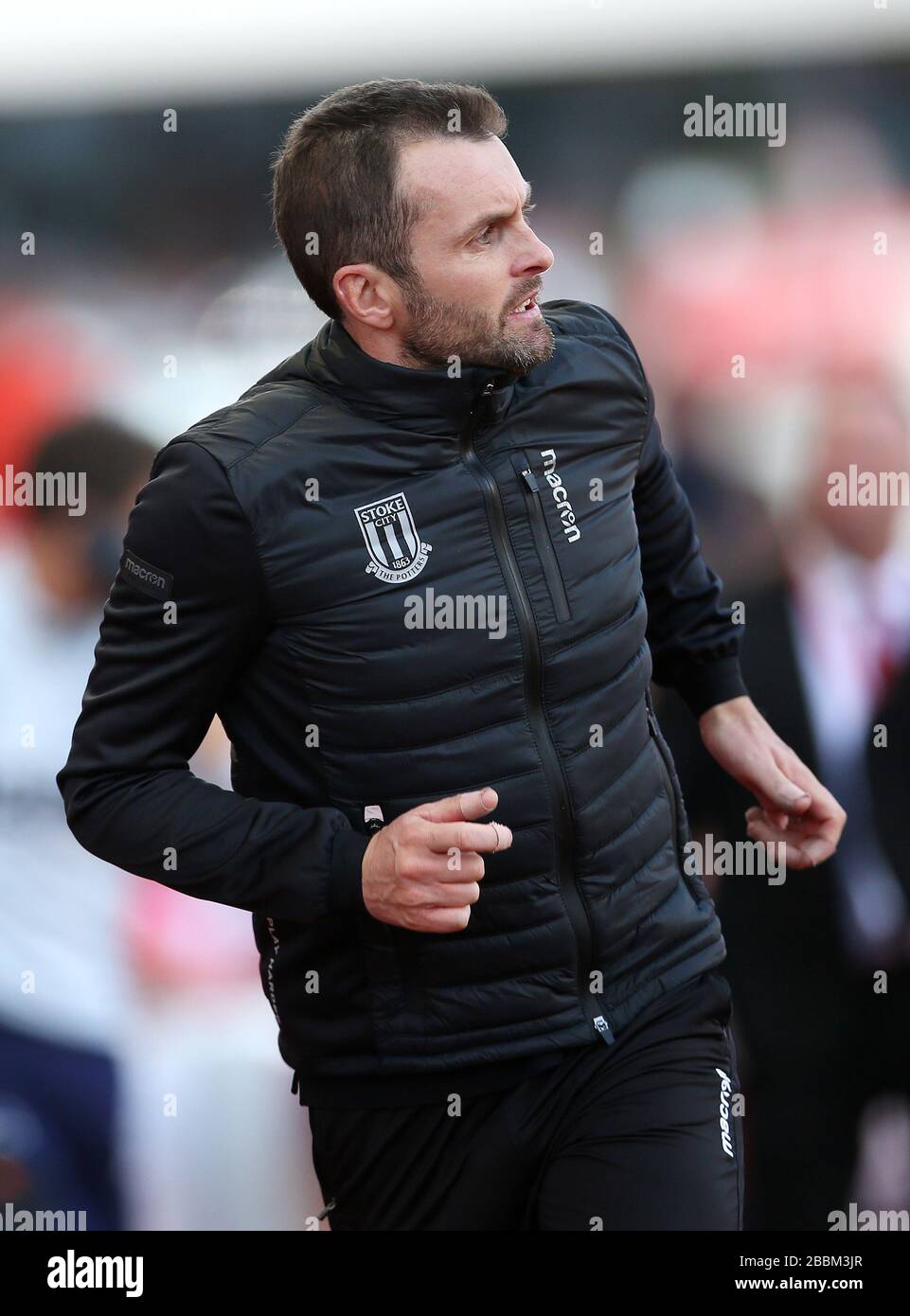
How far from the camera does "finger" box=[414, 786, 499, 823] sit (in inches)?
62.4

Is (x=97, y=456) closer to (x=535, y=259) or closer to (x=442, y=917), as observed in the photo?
(x=535, y=259)

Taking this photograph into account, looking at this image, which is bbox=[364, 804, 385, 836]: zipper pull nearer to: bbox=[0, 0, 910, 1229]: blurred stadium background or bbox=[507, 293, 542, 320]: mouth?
bbox=[507, 293, 542, 320]: mouth

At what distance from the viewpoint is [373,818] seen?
1.76m

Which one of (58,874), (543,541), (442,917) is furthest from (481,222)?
(58,874)

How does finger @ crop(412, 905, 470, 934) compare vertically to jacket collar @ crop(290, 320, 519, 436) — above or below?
below

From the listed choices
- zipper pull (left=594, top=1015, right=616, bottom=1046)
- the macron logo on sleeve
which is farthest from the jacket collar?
zipper pull (left=594, top=1015, right=616, bottom=1046)

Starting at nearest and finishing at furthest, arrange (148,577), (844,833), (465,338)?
(148,577) → (465,338) → (844,833)

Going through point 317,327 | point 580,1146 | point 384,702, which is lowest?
point 580,1146

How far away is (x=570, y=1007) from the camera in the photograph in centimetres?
179

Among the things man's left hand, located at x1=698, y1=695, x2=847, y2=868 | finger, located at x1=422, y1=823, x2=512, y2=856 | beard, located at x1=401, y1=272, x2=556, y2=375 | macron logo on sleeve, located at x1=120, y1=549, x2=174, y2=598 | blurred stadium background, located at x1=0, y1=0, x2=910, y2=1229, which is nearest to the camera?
finger, located at x1=422, y1=823, x2=512, y2=856

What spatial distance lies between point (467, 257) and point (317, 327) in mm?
1114

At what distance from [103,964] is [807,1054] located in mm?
1436
